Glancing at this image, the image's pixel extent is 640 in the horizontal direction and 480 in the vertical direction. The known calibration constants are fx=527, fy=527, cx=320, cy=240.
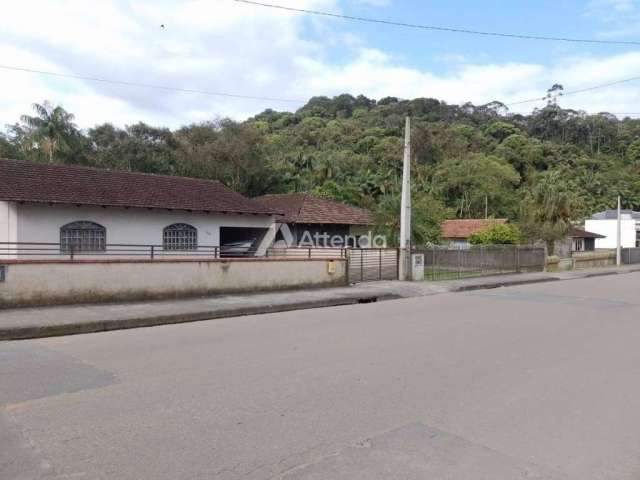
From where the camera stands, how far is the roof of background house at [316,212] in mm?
30500

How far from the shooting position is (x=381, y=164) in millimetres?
67875

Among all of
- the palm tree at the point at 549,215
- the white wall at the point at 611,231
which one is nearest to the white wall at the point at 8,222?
the palm tree at the point at 549,215

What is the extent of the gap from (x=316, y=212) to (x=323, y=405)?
26462 millimetres

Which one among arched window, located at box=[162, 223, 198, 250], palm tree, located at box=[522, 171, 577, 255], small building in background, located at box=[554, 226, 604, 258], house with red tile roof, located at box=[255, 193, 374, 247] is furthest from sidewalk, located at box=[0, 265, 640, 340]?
small building in background, located at box=[554, 226, 604, 258]

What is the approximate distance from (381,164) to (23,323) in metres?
60.4

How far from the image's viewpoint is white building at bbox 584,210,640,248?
195ft

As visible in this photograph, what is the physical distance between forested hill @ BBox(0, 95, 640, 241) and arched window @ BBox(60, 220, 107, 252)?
14611 millimetres

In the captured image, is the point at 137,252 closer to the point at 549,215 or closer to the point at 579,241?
the point at 549,215

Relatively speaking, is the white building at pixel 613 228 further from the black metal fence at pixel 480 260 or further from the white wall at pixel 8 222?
the white wall at pixel 8 222

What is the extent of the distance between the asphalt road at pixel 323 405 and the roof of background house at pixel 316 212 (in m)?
20.5

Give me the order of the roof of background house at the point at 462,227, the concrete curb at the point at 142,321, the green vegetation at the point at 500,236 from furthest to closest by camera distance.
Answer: the roof of background house at the point at 462,227, the green vegetation at the point at 500,236, the concrete curb at the point at 142,321

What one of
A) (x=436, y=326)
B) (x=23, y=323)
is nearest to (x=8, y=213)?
(x=23, y=323)

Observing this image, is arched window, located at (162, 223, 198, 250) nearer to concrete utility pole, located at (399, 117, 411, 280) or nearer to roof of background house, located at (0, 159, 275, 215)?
roof of background house, located at (0, 159, 275, 215)

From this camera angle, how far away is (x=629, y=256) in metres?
43.9
